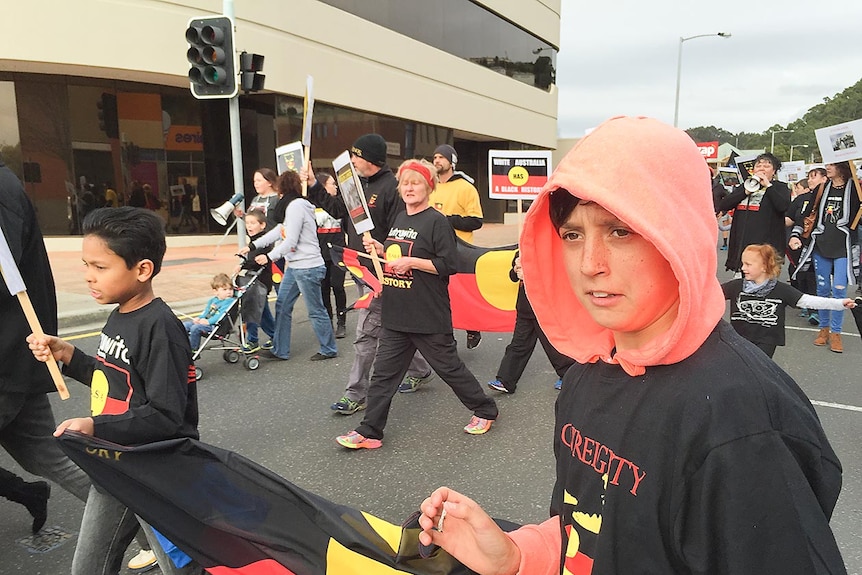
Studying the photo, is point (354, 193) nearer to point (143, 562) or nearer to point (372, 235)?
point (372, 235)

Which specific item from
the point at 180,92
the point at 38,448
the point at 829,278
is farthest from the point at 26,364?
the point at 180,92

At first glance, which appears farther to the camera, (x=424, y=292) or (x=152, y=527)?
(x=424, y=292)

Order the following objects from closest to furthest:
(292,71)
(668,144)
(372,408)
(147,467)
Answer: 1. (668,144)
2. (147,467)
3. (372,408)
4. (292,71)

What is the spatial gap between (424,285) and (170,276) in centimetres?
883

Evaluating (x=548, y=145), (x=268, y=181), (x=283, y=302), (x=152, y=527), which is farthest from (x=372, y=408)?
(x=548, y=145)

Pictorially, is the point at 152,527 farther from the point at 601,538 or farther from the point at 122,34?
the point at 122,34

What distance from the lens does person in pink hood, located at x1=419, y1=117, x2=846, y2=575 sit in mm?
904

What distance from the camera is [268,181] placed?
24.9 feet

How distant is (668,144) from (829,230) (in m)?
7.95

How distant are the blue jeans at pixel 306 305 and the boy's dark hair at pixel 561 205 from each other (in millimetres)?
5680

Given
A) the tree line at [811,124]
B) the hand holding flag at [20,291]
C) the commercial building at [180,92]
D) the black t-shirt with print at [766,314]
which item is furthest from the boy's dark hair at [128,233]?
the tree line at [811,124]

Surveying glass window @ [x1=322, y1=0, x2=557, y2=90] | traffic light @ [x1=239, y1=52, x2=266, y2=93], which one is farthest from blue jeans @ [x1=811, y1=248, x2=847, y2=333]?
glass window @ [x1=322, y1=0, x2=557, y2=90]

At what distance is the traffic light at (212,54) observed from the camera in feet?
28.2

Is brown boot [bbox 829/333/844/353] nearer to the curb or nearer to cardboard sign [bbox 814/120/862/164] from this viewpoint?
cardboard sign [bbox 814/120/862/164]
